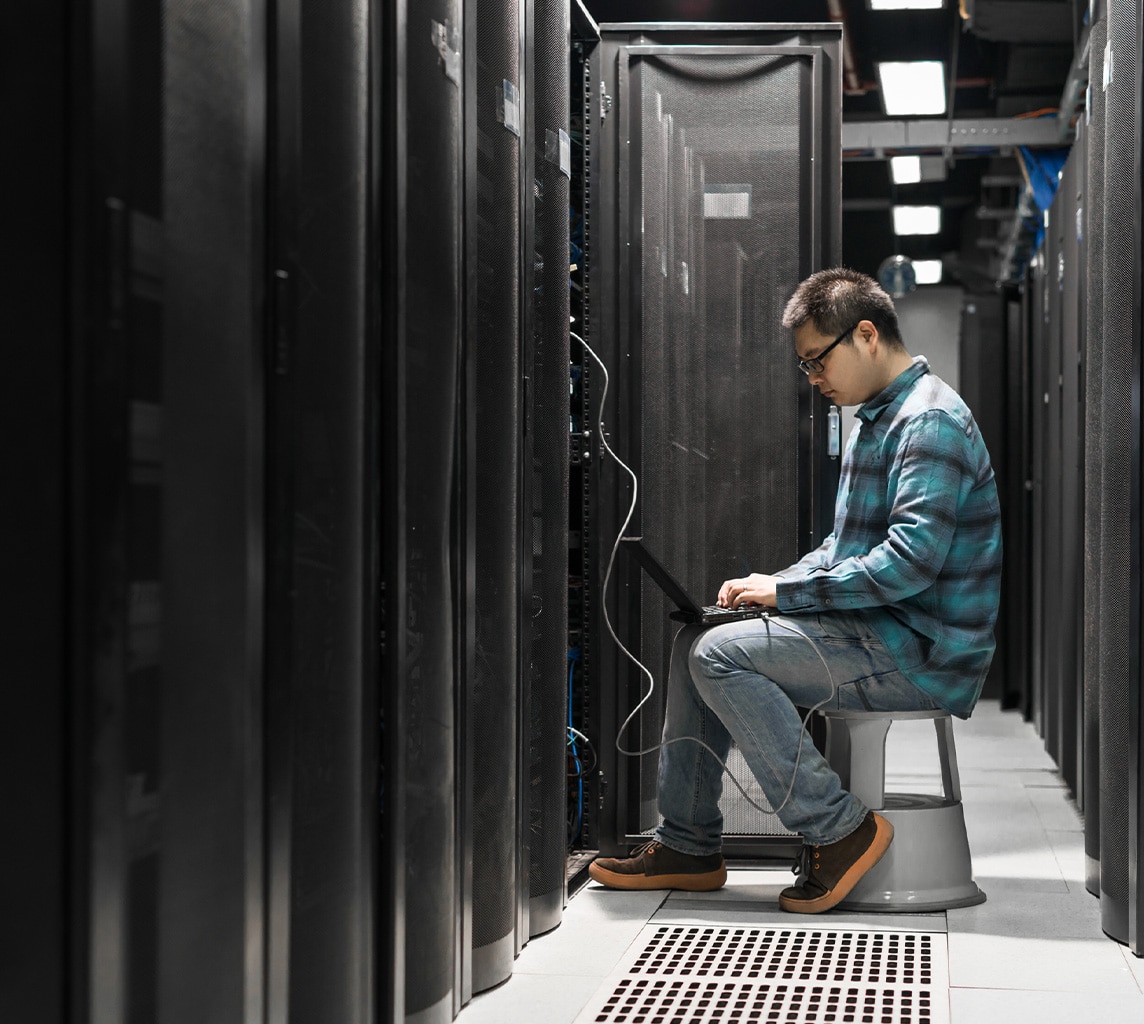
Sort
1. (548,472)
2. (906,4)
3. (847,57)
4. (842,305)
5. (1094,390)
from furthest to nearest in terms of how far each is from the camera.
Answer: (847,57), (906,4), (1094,390), (842,305), (548,472)

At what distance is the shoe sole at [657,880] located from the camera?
331 centimetres

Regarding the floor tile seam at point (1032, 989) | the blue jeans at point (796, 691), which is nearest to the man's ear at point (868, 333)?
the blue jeans at point (796, 691)

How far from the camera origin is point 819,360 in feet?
10.8

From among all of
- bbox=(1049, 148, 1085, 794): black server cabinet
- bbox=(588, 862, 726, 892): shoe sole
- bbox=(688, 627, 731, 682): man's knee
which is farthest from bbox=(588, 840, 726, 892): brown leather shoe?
bbox=(1049, 148, 1085, 794): black server cabinet

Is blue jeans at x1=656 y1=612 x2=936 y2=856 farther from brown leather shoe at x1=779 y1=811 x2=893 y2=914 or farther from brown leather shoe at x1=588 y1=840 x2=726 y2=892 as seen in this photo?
brown leather shoe at x1=588 y1=840 x2=726 y2=892

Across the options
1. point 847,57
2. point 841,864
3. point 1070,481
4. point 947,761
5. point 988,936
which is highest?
point 847,57

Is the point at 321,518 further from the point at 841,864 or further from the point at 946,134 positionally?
the point at 946,134

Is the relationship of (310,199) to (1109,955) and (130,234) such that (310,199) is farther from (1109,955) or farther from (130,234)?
(1109,955)

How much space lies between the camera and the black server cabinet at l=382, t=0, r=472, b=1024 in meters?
2.03

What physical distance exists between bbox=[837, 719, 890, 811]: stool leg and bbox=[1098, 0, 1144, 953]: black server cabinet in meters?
0.48

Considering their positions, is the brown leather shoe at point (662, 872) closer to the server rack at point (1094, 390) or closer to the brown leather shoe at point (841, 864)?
the brown leather shoe at point (841, 864)

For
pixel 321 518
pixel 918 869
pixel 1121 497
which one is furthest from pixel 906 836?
pixel 321 518

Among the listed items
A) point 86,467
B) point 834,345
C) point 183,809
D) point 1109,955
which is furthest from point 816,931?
point 86,467

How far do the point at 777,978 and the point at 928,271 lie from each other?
9.71 meters
